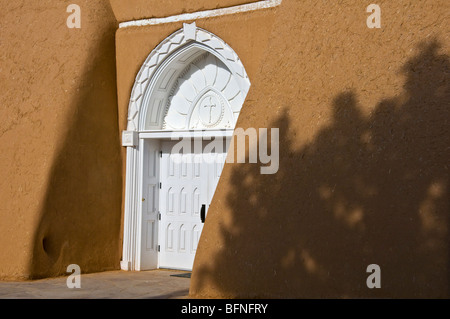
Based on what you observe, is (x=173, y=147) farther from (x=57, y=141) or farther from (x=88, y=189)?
(x=57, y=141)

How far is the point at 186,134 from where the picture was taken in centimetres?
1026

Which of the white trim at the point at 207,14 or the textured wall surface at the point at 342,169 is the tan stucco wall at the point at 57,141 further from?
the textured wall surface at the point at 342,169

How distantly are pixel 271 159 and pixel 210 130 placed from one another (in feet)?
8.98

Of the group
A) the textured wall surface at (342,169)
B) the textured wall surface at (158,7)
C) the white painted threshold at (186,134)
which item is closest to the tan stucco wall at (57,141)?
the textured wall surface at (158,7)

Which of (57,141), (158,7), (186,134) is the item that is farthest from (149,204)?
(158,7)

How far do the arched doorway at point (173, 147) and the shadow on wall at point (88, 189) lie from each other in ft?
0.92

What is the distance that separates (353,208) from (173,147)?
15.0 ft

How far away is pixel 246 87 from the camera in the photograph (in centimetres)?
945

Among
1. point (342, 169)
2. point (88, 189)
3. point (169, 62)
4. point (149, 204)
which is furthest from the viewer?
point (149, 204)

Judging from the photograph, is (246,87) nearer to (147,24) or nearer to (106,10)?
(147,24)

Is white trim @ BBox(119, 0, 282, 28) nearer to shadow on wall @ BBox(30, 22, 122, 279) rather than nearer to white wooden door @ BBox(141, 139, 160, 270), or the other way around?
shadow on wall @ BBox(30, 22, 122, 279)

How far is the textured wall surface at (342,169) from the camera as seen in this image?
6.41 m

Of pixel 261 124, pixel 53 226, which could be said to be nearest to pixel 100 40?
pixel 53 226
